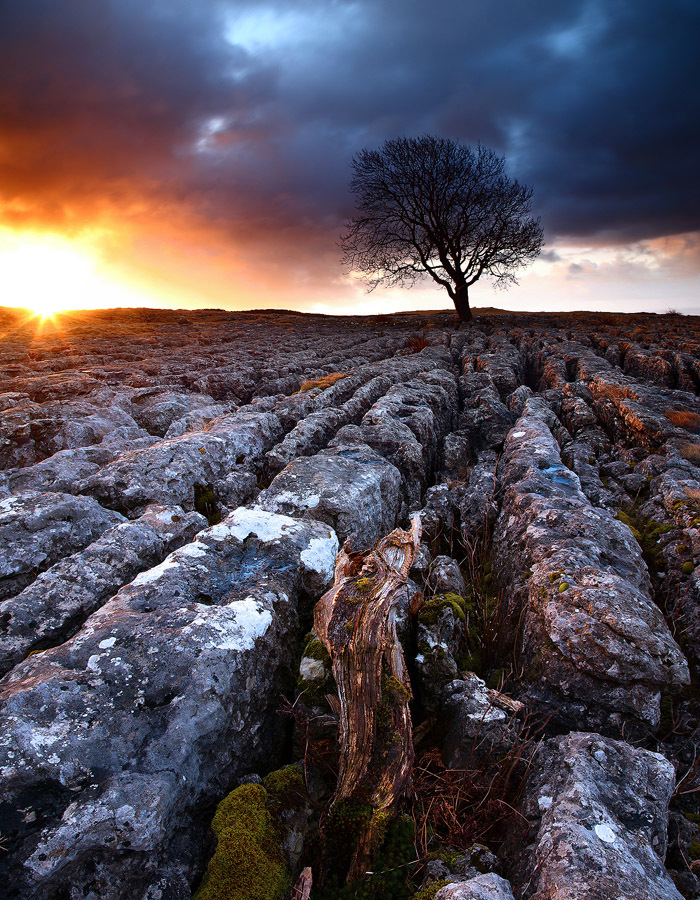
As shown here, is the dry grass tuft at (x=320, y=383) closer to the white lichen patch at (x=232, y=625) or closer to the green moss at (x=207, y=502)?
the green moss at (x=207, y=502)

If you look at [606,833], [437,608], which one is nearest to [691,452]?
[437,608]

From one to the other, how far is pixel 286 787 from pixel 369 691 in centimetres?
100

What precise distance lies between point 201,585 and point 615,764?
4.42 meters

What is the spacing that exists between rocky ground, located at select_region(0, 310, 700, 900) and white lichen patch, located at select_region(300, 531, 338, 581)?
4 centimetres

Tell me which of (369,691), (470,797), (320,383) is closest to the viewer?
(470,797)

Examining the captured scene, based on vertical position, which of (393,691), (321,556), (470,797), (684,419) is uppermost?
(684,419)

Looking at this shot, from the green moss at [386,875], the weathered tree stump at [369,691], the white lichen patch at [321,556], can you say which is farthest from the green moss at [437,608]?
the green moss at [386,875]

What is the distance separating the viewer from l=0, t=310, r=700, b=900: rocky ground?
3.18m

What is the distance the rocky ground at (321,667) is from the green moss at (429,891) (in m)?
0.13

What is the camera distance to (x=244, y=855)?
3258 mm

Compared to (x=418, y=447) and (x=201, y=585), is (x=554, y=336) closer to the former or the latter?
(x=418, y=447)

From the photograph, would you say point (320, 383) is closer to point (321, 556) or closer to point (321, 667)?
point (321, 556)

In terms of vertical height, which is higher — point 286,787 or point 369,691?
point 369,691

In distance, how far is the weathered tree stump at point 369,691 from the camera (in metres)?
3.58
